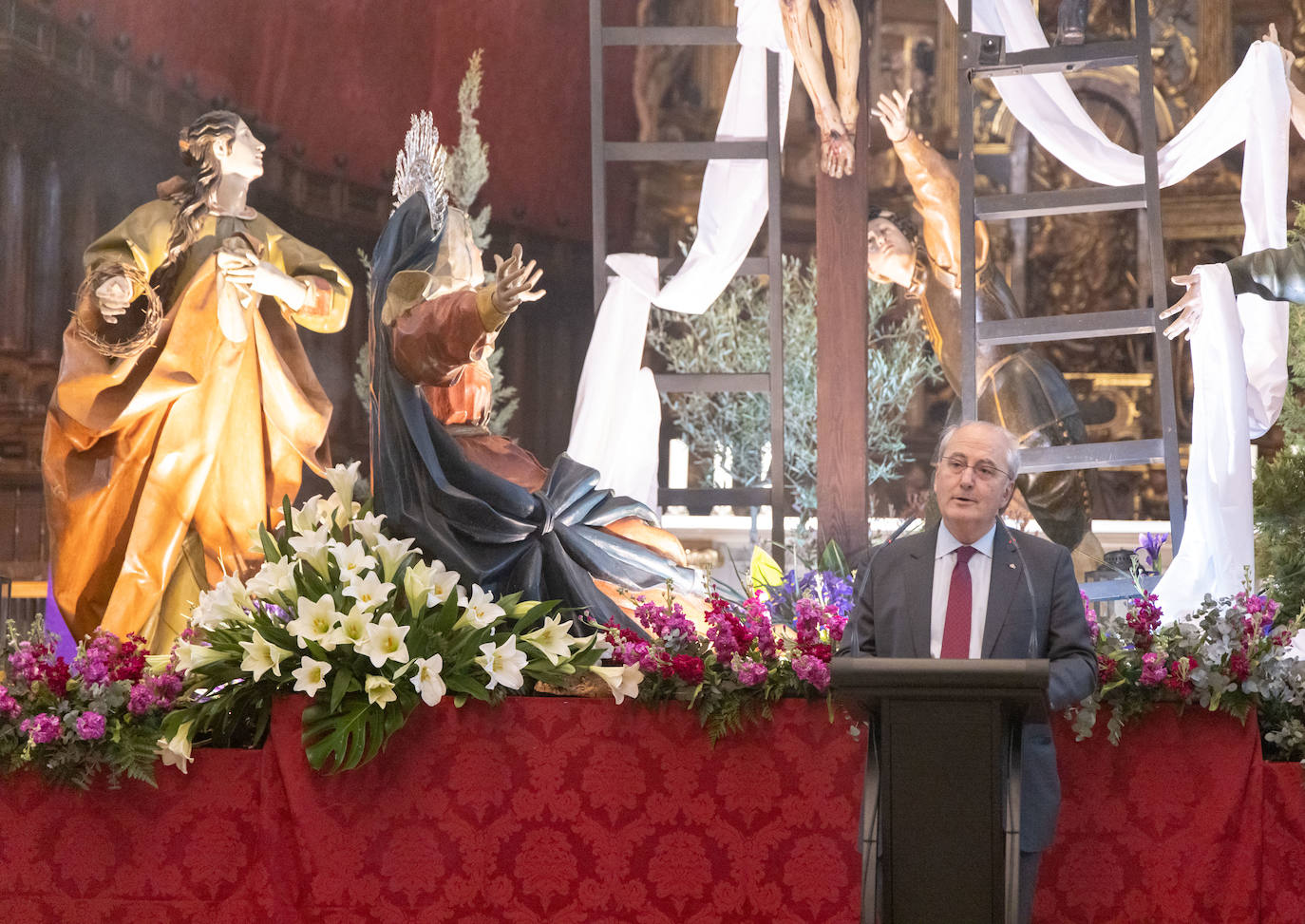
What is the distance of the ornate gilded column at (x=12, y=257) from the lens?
664cm

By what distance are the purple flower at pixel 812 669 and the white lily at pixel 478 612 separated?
0.66m


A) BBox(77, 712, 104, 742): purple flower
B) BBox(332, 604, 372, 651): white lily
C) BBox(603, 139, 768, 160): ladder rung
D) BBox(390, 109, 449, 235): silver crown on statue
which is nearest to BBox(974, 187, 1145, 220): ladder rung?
BBox(603, 139, 768, 160): ladder rung

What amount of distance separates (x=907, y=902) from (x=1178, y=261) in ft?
18.0

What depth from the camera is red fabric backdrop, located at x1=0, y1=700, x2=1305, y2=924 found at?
9.82ft

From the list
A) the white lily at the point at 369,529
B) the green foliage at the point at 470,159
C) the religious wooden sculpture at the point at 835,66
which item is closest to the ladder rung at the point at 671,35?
the religious wooden sculpture at the point at 835,66

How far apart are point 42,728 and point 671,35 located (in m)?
4.14

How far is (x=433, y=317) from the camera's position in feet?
13.6

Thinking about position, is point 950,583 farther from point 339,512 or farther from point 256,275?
point 256,275

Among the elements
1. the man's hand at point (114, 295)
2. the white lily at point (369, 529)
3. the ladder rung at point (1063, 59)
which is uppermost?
the ladder rung at point (1063, 59)

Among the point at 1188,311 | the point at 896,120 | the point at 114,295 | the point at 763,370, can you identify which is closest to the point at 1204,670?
the point at 1188,311

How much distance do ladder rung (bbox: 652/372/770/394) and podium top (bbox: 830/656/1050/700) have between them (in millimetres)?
3954

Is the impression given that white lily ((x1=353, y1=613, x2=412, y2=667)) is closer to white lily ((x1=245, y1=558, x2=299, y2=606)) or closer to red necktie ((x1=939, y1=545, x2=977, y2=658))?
white lily ((x1=245, y1=558, x2=299, y2=606))

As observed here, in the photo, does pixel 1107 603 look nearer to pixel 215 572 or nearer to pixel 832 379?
pixel 832 379

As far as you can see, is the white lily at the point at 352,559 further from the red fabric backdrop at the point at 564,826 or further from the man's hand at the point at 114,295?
the man's hand at the point at 114,295
